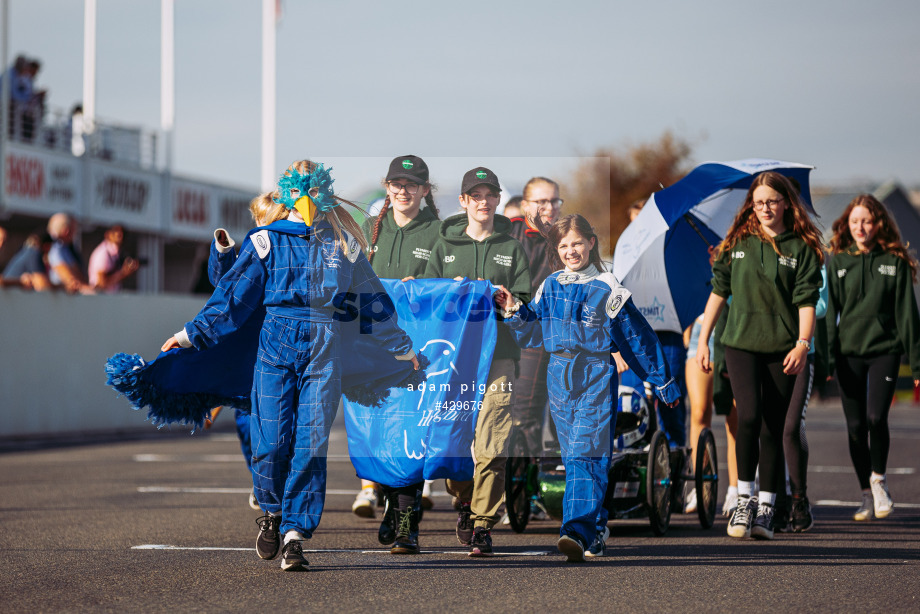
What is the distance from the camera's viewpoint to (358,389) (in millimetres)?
7000

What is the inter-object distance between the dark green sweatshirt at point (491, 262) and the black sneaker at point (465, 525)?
3.06 ft

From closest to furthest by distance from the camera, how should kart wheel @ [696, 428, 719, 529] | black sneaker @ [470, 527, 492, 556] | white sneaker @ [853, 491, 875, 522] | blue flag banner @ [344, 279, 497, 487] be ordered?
black sneaker @ [470, 527, 492, 556]
blue flag banner @ [344, 279, 497, 487]
kart wheel @ [696, 428, 719, 529]
white sneaker @ [853, 491, 875, 522]

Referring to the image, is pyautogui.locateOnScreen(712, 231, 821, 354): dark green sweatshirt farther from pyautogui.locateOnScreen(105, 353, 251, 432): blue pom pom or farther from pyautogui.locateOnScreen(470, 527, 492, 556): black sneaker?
pyautogui.locateOnScreen(105, 353, 251, 432): blue pom pom

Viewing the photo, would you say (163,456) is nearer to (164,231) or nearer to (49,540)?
(49,540)

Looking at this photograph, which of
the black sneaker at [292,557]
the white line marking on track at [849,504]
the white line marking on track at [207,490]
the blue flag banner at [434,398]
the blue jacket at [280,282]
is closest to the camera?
the black sneaker at [292,557]

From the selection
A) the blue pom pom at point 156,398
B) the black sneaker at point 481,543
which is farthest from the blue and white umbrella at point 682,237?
the blue pom pom at point 156,398

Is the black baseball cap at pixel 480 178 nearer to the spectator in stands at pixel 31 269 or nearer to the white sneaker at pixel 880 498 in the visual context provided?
the white sneaker at pixel 880 498

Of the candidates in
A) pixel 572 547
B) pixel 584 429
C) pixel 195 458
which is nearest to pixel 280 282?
pixel 584 429

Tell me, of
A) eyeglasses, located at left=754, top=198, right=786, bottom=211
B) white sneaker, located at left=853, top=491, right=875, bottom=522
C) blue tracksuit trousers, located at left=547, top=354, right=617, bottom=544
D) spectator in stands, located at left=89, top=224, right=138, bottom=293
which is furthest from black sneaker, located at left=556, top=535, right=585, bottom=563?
spectator in stands, located at left=89, top=224, right=138, bottom=293

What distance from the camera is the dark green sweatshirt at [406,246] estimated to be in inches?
303

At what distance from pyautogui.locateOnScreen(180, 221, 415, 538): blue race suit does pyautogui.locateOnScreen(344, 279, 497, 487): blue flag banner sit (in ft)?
2.52

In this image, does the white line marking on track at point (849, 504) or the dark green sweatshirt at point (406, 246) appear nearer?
the dark green sweatshirt at point (406, 246)

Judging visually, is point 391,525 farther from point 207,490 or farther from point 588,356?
point 207,490

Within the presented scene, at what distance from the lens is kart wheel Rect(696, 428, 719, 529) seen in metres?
8.09
